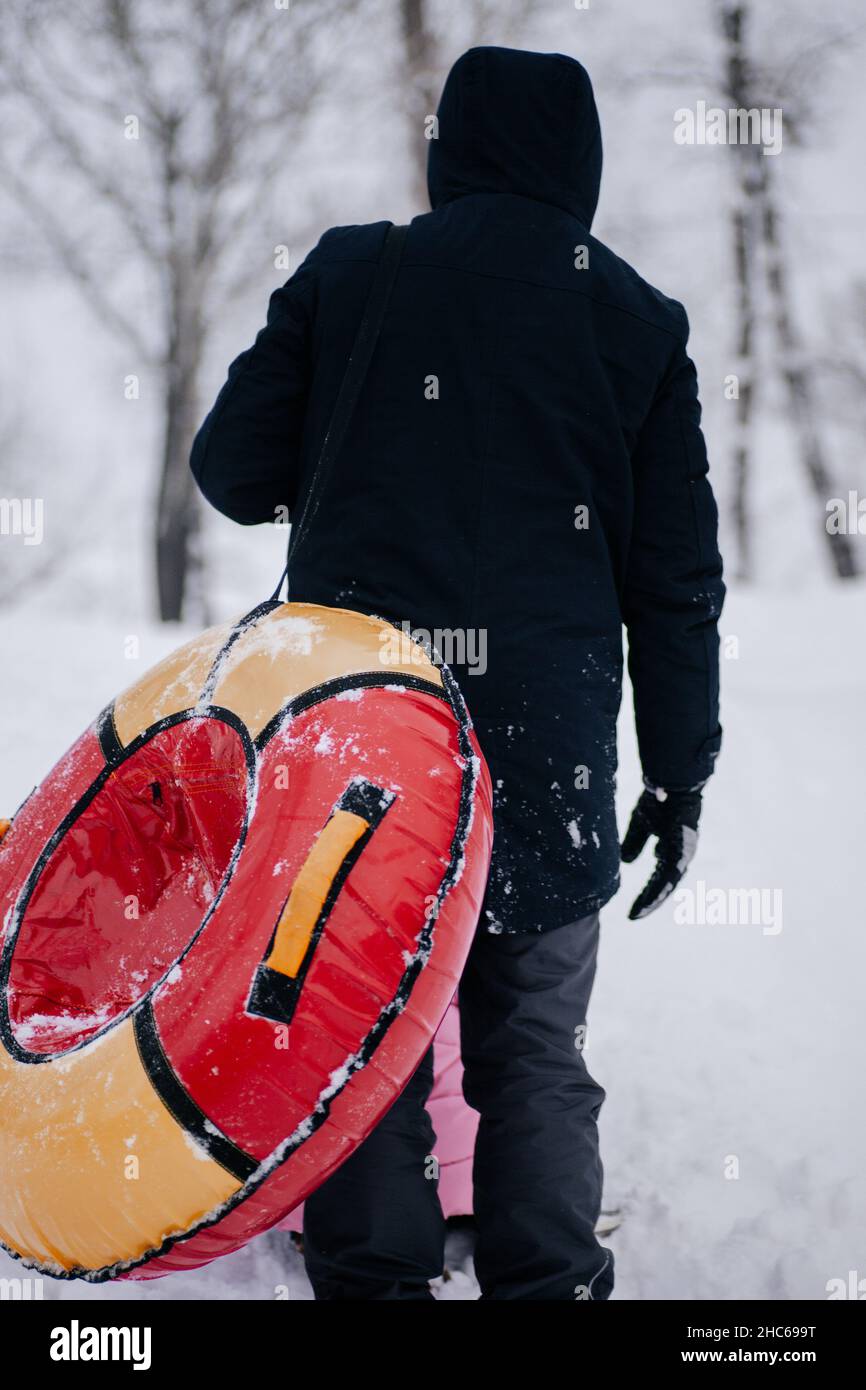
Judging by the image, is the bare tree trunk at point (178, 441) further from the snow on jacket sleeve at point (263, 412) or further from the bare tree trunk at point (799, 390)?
the snow on jacket sleeve at point (263, 412)

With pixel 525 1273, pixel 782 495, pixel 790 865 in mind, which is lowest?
pixel 525 1273

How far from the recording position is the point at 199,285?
943cm

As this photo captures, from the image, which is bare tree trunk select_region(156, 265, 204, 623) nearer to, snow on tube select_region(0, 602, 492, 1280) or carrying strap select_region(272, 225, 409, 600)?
carrying strap select_region(272, 225, 409, 600)

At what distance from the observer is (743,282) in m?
11.7

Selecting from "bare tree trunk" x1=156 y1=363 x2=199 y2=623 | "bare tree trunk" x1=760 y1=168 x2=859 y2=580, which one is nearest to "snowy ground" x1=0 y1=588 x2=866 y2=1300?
"bare tree trunk" x1=156 y1=363 x2=199 y2=623

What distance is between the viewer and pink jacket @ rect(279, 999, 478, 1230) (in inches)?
87.0

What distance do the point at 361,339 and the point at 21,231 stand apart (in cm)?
931

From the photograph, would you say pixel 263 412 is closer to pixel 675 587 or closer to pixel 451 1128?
pixel 675 587

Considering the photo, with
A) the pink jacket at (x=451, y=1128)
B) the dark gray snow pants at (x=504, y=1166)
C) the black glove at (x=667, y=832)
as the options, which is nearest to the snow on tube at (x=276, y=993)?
the dark gray snow pants at (x=504, y=1166)

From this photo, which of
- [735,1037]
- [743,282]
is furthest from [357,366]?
[743,282]

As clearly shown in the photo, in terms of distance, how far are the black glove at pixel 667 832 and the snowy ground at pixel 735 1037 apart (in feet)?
2.40

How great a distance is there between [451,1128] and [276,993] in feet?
3.48

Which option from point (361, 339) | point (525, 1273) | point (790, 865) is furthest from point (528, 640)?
point (790, 865)
